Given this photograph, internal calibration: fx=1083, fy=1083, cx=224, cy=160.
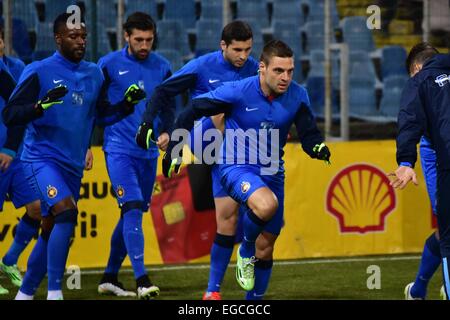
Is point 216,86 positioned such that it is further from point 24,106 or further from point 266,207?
point 24,106

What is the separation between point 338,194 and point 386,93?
3345mm

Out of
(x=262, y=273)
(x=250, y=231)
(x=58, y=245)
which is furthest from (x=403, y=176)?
(x=58, y=245)

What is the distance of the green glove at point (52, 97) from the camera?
768 centimetres

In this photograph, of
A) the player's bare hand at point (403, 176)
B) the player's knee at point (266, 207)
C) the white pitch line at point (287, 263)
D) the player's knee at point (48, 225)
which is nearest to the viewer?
the player's bare hand at point (403, 176)

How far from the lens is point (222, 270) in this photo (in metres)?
8.54

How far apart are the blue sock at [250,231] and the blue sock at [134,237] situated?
3.51 ft

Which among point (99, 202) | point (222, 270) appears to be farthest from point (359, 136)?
point (222, 270)

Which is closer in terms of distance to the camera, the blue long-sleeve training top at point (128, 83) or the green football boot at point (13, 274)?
the blue long-sleeve training top at point (128, 83)

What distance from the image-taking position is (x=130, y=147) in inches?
369

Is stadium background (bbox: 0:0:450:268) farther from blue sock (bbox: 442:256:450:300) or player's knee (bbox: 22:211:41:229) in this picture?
blue sock (bbox: 442:256:450:300)

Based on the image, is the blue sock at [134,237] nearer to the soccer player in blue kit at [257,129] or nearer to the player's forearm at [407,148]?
the soccer player in blue kit at [257,129]

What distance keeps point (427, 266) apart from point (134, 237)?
7.85ft

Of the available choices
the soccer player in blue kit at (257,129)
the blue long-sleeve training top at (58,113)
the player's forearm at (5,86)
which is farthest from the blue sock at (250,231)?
the player's forearm at (5,86)

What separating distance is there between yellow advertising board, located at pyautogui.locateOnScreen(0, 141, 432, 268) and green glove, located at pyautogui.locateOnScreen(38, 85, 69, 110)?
3620mm
